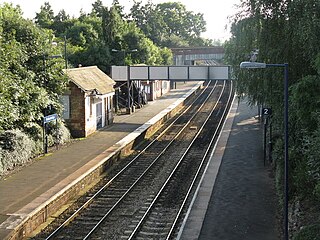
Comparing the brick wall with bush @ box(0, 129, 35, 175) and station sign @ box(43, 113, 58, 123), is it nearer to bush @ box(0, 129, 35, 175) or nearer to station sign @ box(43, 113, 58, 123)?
station sign @ box(43, 113, 58, 123)

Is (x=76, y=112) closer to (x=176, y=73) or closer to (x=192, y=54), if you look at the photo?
(x=176, y=73)

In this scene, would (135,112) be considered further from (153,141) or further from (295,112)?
(295,112)

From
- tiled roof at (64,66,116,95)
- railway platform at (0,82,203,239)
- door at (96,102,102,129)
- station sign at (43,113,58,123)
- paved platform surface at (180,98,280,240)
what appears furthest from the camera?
door at (96,102,102,129)

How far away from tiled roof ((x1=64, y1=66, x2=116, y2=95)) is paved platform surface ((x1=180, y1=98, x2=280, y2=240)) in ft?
27.7

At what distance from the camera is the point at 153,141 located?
2988 centimetres

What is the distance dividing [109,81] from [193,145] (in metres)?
9.24

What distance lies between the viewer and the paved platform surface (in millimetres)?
13734

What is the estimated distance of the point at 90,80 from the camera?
31734 millimetres

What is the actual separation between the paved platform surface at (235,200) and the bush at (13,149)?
7.84m

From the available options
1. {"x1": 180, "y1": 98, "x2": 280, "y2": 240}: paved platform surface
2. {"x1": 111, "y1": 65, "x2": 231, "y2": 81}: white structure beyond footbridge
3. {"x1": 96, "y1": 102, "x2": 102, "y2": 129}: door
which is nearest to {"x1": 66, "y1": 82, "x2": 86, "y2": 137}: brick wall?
{"x1": 96, "y1": 102, "x2": 102, "y2": 129}: door

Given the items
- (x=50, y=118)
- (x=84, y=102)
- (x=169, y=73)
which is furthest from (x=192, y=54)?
(x=50, y=118)

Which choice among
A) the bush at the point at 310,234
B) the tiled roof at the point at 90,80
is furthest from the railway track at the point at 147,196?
the tiled roof at the point at 90,80

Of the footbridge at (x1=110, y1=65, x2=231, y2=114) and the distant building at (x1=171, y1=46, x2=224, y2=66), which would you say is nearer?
the footbridge at (x1=110, y1=65, x2=231, y2=114)

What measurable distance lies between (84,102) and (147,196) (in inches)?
465
